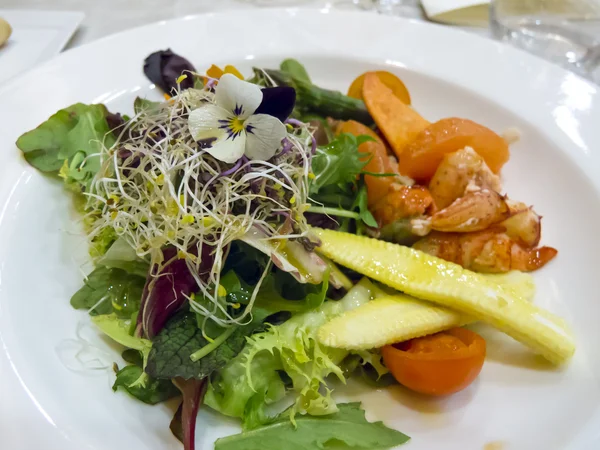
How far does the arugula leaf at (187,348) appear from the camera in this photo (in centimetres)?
123

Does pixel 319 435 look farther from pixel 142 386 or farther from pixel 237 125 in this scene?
pixel 237 125

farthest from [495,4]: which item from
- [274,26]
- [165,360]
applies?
[165,360]

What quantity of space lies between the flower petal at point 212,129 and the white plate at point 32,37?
1.28m

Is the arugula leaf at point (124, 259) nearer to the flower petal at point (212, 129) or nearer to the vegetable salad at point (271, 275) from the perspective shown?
the vegetable salad at point (271, 275)

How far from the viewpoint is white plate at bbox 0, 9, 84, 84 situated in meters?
2.22

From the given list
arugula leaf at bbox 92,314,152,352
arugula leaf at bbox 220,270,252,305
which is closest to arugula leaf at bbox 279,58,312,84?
arugula leaf at bbox 220,270,252,305

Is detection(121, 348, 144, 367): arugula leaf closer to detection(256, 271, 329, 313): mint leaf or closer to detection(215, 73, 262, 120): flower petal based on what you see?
detection(256, 271, 329, 313): mint leaf

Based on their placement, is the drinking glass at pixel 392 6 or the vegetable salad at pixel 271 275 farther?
the drinking glass at pixel 392 6

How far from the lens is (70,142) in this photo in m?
1.67

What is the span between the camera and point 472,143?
1713mm

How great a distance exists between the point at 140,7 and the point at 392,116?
6.07ft

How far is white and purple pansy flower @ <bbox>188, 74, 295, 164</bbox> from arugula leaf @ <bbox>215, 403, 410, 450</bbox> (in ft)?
2.37

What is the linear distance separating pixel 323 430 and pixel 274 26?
1821 mm

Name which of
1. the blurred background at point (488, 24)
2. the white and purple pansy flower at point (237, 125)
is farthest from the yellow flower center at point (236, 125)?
the blurred background at point (488, 24)
